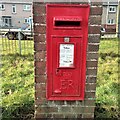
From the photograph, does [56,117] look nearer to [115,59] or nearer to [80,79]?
[80,79]

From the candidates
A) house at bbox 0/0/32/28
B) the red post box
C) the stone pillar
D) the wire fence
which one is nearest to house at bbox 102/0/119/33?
the wire fence

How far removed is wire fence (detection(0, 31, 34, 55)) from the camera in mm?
5961

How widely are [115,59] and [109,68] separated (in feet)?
2.37

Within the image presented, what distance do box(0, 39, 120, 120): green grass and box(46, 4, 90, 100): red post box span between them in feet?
2.04

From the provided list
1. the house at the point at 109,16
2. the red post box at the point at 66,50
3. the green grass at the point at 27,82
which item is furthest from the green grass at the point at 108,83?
the red post box at the point at 66,50

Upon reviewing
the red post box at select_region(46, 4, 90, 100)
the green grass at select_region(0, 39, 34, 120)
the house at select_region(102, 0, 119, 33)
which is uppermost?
the house at select_region(102, 0, 119, 33)

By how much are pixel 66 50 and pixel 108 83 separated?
6.17 ft

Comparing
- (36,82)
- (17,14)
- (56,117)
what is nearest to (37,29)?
(36,82)

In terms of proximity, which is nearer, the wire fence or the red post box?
the red post box

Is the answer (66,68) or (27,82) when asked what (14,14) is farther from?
(66,68)

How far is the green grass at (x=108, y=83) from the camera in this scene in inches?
122

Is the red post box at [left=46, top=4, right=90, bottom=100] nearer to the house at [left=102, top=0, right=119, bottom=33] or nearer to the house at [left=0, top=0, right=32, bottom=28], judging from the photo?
the house at [left=102, top=0, right=119, bottom=33]

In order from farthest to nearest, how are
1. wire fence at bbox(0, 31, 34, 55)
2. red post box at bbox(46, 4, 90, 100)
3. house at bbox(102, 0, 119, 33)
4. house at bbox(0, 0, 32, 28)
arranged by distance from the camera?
house at bbox(0, 0, 32, 28) < wire fence at bbox(0, 31, 34, 55) < house at bbox(102, 0, 119, 33) < red post box at bbox(46, 4, 90, 100)

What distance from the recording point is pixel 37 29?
2439 mm
